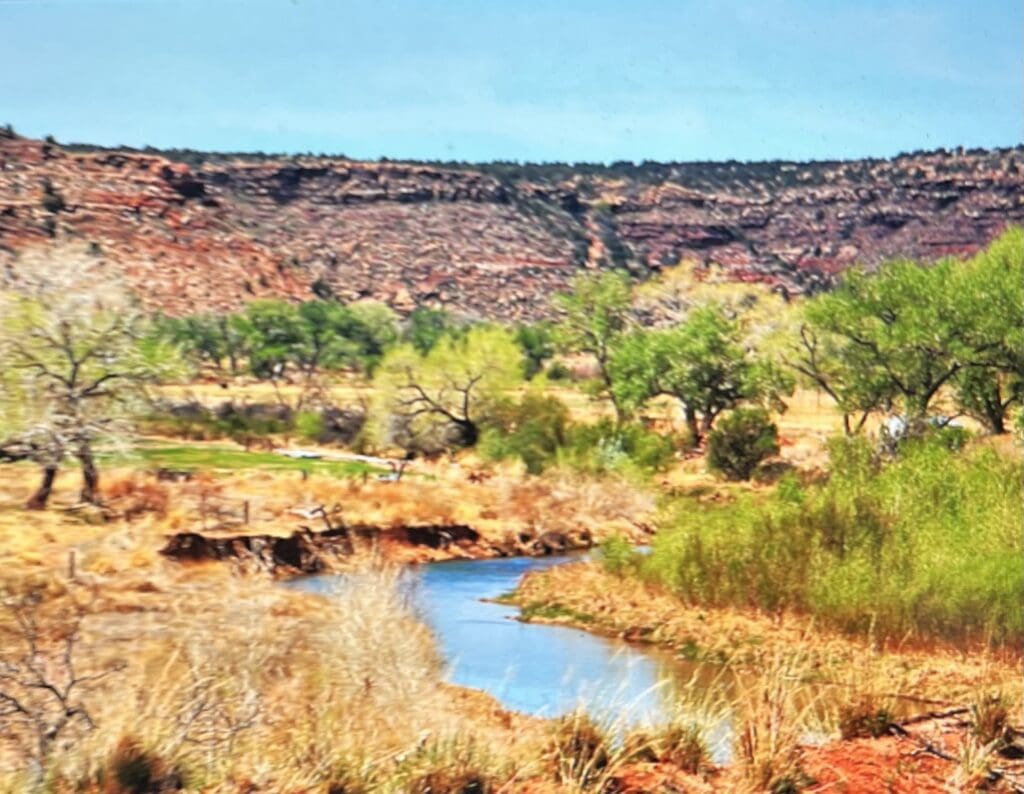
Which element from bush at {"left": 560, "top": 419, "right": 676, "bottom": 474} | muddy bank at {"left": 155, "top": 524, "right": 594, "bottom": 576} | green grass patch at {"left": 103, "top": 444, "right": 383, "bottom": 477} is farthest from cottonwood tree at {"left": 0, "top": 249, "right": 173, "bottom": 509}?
bush at {"left": 560, "top": 419, "right": 676, "bottom": 474}

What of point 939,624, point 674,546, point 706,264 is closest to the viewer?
point 939,624

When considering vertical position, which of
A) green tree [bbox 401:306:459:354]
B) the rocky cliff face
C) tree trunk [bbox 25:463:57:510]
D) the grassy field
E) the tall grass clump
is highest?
the rocky cliff face

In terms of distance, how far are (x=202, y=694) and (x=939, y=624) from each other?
1294cm

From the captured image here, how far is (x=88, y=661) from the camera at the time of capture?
13.8m

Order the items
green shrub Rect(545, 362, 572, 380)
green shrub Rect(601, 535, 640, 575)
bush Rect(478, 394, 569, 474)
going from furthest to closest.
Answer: green shrub Rect(545, 362, 572, 380) < bush Rect(478, 394, 569, 474) < green shrub Rect(601, 535, 640, 575)

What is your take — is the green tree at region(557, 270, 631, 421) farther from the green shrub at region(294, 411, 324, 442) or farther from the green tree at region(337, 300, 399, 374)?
the green tree at region(337, 300, 399, 374)

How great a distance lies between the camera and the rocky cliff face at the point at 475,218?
89938 millimetres

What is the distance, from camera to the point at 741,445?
43000mm

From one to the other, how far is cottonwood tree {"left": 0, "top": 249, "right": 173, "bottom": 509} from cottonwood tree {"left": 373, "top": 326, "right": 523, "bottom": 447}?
16.8 meters

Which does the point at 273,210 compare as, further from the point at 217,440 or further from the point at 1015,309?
the point at 1015,309

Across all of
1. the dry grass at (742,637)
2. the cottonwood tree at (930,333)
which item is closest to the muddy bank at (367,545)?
the dry grass at (742,637)

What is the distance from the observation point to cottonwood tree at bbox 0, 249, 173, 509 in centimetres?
2997

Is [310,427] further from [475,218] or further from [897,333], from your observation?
[475,218]

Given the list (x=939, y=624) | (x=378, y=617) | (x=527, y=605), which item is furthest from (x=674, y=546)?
(x=378, y=617)
